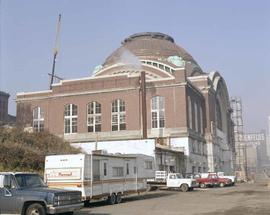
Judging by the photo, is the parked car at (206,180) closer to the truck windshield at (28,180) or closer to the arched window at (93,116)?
the arched window at (93,116)

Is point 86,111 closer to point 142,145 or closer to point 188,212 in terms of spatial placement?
point 142,145

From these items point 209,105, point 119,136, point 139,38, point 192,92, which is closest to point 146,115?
point 119,136

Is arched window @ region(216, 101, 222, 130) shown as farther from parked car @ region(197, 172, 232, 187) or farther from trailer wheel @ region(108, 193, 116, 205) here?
trailer wheel @ region(108, 193, 116, 205)

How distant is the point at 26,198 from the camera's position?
51.3ft

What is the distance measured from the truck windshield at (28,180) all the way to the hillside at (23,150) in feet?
54.4

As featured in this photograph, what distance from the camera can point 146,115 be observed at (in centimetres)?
7188

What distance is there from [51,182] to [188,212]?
795 cm

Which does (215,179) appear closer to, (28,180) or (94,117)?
(94,117)

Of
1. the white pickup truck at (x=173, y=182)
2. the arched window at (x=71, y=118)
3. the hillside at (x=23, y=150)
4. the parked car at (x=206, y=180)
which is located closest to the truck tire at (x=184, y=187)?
the white pickup truck at (x=173, y=182)

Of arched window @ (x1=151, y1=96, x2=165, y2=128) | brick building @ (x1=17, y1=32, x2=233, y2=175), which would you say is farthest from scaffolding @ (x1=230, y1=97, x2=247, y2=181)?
A: arched window @ (x1=151, y1=96, x2=165, y2=128)

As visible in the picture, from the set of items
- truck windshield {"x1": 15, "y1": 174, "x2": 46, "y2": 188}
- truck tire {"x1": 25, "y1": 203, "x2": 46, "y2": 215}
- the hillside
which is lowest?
truck tire {"x1": 25, "y1": 203, "x2": 46, "y2": 215}

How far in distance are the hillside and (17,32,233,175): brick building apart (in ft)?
68.8

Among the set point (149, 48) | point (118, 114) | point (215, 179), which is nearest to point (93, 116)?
point (118, 114)

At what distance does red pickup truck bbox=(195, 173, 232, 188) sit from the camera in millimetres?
51500
